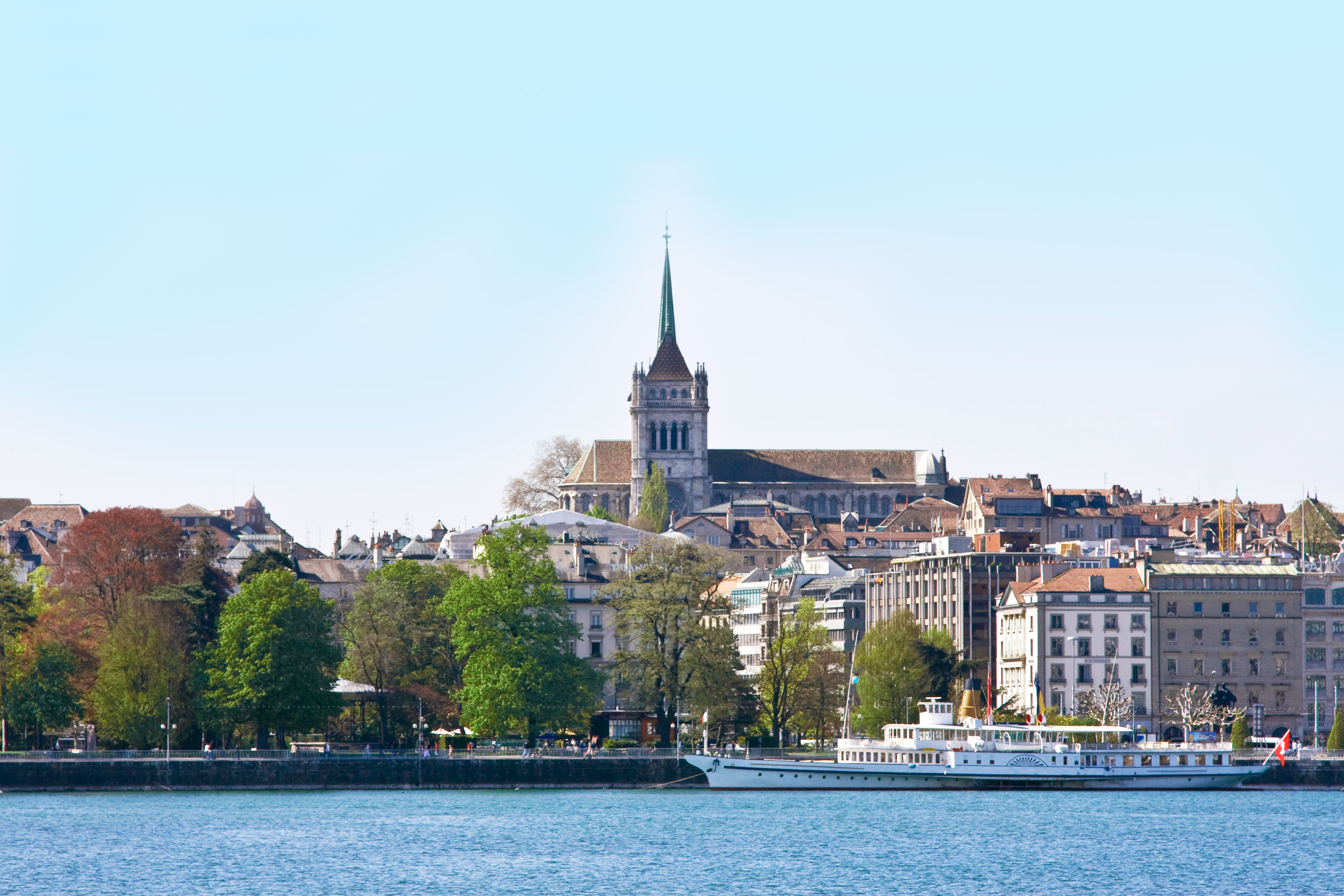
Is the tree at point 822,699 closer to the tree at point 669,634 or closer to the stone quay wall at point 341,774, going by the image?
the tree at point 669,634

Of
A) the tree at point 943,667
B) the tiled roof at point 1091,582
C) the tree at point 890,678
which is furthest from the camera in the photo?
the tiled roof at point 1091,582

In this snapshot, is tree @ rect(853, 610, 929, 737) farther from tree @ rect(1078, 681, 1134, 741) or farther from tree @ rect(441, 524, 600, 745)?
tree @ rect(441, 524, 600, 745)

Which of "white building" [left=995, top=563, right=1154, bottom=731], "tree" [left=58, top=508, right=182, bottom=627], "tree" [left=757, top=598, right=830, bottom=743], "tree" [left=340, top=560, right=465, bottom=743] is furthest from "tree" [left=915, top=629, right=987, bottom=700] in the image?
"tree" [left=58, top=508, right=182, bottom=627]

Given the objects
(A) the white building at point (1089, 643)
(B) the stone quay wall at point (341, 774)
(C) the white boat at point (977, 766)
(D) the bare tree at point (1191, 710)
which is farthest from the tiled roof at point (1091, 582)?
(B) the stone quay wall at point (341, 774)

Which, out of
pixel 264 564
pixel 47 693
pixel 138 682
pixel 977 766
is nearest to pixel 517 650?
pixel 138 682

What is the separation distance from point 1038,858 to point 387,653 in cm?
4252

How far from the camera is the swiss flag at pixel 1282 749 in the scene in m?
108

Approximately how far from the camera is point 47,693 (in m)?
105

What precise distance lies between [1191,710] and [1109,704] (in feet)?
16.9

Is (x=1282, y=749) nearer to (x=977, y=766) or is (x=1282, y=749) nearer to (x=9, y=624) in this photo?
(x=977, y=766)

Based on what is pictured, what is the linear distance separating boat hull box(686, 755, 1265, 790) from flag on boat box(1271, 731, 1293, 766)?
955mm

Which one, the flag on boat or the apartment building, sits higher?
the apartment building

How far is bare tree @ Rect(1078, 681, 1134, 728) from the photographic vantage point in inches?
4779

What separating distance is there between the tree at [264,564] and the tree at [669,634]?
1743cm
